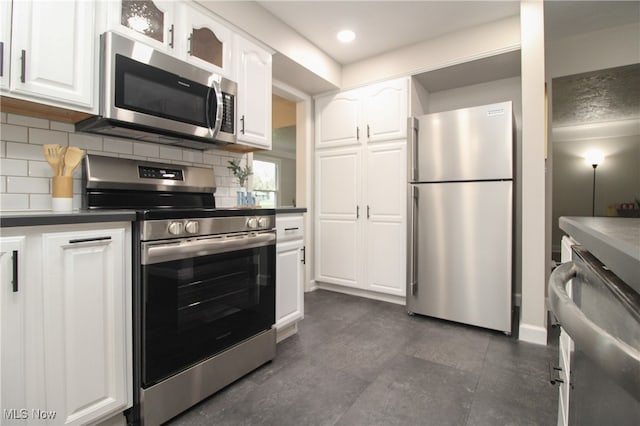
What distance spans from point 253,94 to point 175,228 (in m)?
1.34

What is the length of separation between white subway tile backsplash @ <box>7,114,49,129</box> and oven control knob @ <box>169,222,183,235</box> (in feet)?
2.92

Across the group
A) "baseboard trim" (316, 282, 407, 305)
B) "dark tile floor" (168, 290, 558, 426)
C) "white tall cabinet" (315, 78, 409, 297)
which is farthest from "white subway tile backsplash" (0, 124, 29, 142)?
"baseboard trim" (316, 282, 407, 305)

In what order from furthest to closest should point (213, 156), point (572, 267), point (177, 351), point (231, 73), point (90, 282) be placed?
point (213, 156), point (231, 73), point (177, 351), point (90, 282), point (572, 267)

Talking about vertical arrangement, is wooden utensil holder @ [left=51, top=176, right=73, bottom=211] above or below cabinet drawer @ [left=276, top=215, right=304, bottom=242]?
above

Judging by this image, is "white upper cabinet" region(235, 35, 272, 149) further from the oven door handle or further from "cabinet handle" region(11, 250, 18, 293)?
"cabinet handle" region(11, 250, 18, 293)

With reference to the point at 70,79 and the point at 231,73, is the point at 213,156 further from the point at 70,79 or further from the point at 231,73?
the point at 70,79

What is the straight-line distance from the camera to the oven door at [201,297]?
1.37 meters

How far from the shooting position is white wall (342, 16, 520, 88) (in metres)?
2.62

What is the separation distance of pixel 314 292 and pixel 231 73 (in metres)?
2.41

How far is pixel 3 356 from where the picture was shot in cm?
105

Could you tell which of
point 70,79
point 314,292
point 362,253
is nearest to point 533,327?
point 362,253

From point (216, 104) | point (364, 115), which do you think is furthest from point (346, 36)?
point (216, 104)
